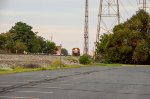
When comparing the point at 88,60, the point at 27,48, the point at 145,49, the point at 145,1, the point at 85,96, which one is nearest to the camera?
the point at 85,96

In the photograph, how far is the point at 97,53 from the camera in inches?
3762

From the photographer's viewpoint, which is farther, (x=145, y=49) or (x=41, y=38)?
(x=41, y=38)

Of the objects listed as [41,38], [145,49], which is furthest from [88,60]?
[41,38]

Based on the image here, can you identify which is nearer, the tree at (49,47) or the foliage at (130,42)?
the foliage at (130,42)

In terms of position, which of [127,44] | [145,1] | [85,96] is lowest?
[85,96]

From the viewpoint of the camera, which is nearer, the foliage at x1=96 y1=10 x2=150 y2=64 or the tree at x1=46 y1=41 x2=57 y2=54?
the foliage at x1=96 y1=10 x2=150 y2=64

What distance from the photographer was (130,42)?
292 ft

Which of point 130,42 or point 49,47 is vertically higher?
point 49,47

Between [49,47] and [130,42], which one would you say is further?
[49,47]

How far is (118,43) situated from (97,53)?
21.2ft

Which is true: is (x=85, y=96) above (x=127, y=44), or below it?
below

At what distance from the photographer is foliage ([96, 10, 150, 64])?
285 feet

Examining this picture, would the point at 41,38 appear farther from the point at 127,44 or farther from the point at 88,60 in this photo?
the point at 88,60

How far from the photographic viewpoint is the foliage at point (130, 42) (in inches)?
3423
